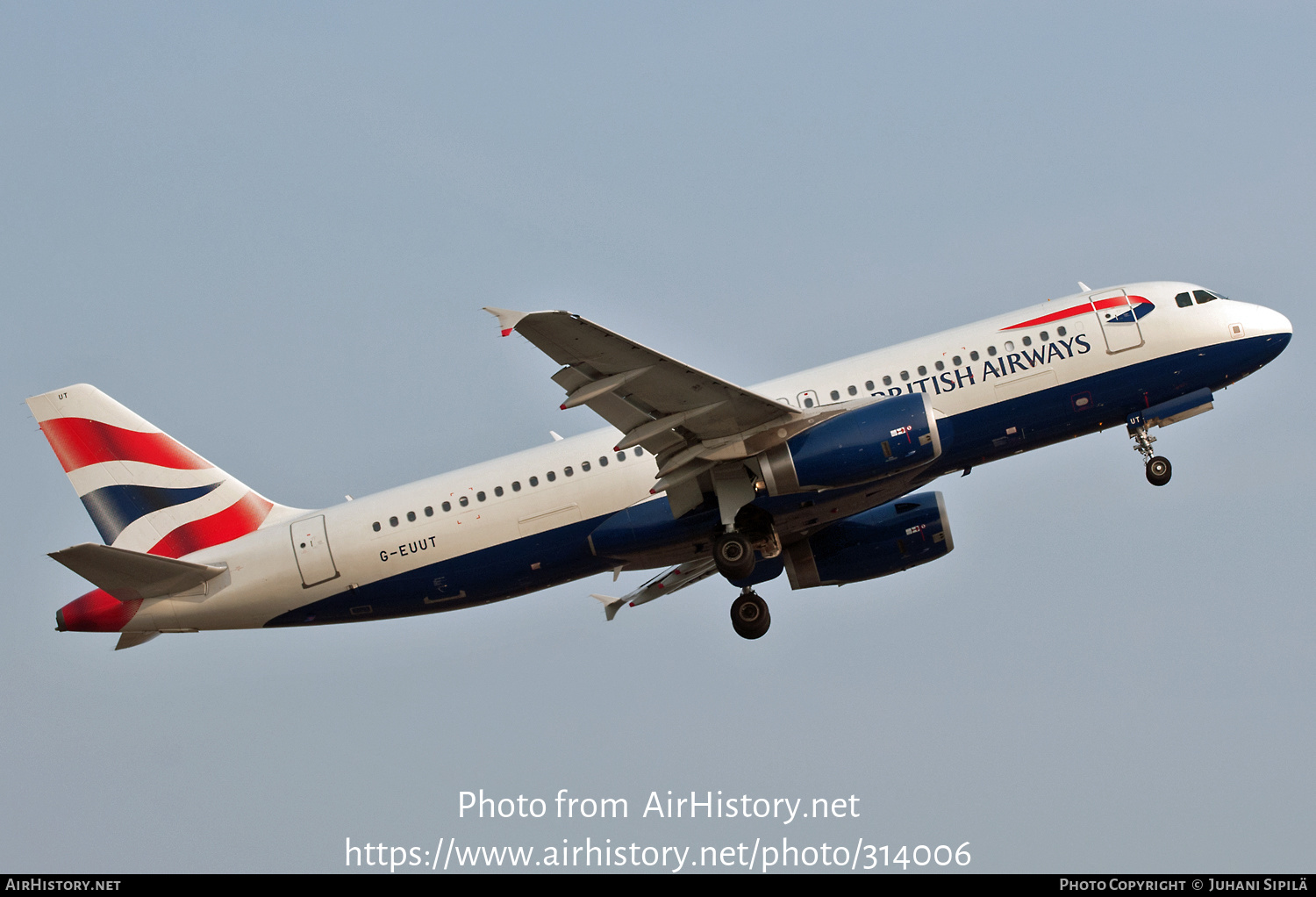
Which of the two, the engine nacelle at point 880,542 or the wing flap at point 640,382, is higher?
the wing flap at point 640,382

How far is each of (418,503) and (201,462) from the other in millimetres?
6980

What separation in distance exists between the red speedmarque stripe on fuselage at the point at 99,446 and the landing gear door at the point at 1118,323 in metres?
24.5

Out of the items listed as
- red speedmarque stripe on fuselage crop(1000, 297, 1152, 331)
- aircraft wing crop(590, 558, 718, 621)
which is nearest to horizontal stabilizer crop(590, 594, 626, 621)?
aircraft wing crop(590, 558, 718, 621)

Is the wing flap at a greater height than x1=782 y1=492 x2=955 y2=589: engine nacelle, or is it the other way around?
the wing flap

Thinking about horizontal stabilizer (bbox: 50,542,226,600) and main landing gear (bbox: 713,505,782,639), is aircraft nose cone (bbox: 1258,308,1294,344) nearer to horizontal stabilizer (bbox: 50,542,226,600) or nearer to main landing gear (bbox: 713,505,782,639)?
main landing gear (bbox: 713,505,782,639)

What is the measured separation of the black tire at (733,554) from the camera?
111 feet

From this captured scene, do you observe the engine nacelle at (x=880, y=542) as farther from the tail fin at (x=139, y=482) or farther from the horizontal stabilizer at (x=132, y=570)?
the horizontal stabilizer at (x=132, y=570)

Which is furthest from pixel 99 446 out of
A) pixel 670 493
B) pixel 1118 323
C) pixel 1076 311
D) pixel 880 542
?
pixel 1118 323

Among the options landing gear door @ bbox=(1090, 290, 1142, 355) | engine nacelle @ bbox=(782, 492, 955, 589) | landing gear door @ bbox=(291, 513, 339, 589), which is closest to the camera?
landing gear door @ bbox=(1090, 290, 1142, 355)

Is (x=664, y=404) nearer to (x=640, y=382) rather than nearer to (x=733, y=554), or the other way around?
(x=640, y=382)

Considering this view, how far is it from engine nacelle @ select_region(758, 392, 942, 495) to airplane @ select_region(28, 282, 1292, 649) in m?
0.14

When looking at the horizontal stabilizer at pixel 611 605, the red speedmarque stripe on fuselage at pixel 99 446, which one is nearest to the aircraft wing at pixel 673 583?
the horizontal stabilizer at pixel 611 605

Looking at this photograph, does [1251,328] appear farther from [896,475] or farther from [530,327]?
[530,327]

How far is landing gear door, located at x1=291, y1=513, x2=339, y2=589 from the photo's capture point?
34.9m
